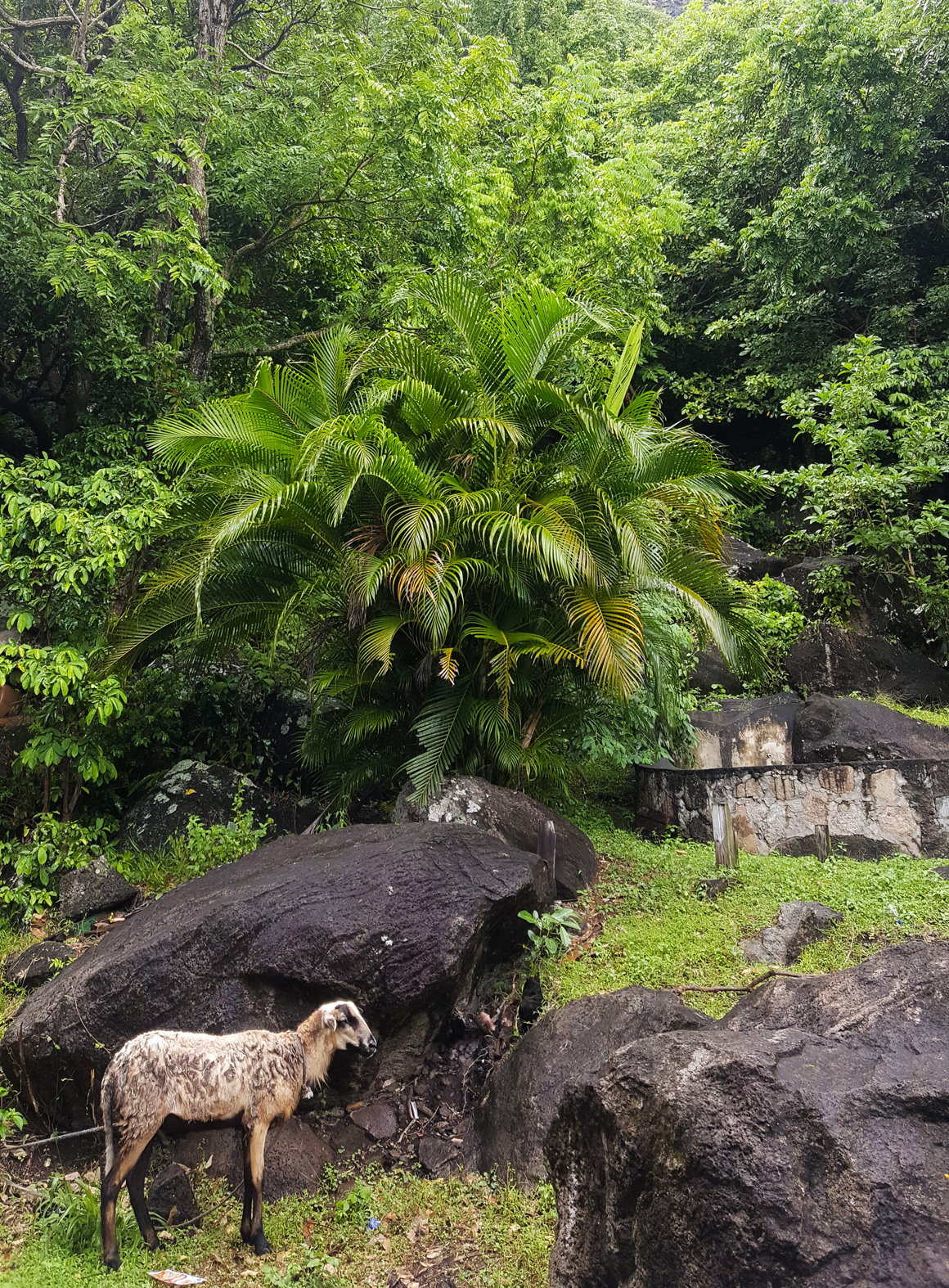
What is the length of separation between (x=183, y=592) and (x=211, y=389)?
3.59 metres

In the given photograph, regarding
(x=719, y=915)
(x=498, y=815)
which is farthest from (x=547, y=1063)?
(x=719, y=915)

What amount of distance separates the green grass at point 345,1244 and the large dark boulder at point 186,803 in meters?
3.73

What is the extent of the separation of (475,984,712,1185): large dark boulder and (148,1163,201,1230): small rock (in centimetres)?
137

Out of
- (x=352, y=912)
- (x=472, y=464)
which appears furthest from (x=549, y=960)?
(x=472, y=464)

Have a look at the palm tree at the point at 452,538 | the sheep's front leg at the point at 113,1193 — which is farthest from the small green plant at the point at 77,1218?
the palm tree at the point at 452,538

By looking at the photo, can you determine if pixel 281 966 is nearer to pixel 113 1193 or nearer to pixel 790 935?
pixel 113 1193

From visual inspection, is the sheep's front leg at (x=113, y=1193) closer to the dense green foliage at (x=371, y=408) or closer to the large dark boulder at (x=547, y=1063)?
the large dark boulder at (x=547, y=1063)

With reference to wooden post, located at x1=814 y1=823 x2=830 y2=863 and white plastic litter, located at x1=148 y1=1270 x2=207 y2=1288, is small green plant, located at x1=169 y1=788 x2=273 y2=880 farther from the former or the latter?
wooden post, located at x1=814 y1=823 x2=830 y2=863

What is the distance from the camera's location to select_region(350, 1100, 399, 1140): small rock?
4.45m

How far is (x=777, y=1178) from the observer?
2.51 meters

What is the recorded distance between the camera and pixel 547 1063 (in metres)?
4.46

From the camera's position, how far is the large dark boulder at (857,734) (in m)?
9.12

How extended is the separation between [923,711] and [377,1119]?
32.7 feet

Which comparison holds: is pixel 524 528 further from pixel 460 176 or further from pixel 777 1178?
pixel 460 176
